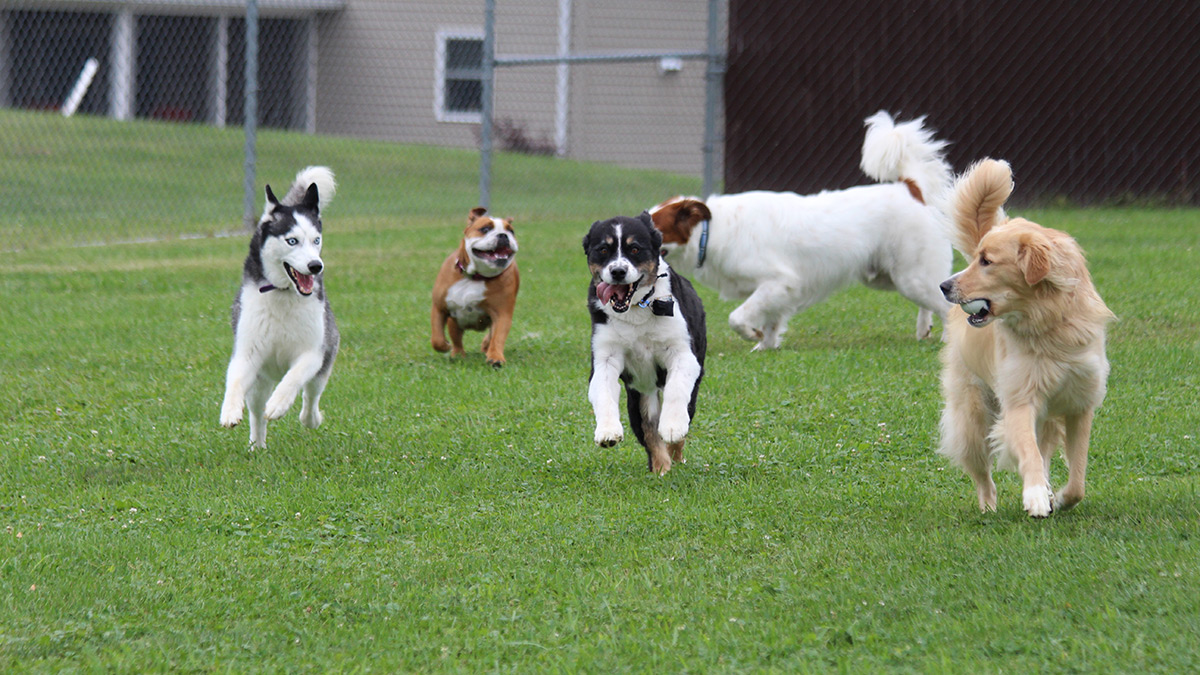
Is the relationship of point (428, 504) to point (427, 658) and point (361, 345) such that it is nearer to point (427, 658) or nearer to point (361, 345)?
point (427, 658)

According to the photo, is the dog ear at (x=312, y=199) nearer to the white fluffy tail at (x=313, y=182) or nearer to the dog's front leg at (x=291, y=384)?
the white fluffy tail at (x=313, y=182)

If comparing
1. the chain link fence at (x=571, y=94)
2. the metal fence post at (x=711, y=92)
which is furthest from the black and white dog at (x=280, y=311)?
the metal fence post at (x=711, y=92)

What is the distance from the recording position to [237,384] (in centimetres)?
606

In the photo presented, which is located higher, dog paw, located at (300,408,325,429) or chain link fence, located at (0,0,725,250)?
chain link fence, located at (0,0,725,250)

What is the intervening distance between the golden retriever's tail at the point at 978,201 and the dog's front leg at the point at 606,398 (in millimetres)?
1563

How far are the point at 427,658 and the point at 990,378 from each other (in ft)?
7.96

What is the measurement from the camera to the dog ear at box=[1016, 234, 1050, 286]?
4.42 metres

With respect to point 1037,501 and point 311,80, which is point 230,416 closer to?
point 1037,501

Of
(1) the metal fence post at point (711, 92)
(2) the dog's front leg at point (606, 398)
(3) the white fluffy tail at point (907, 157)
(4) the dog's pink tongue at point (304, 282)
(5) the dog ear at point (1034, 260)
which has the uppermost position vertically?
(1) the metal fence post at point (711, 92)

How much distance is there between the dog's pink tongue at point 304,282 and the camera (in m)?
6.08

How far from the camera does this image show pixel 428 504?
528 centimetres

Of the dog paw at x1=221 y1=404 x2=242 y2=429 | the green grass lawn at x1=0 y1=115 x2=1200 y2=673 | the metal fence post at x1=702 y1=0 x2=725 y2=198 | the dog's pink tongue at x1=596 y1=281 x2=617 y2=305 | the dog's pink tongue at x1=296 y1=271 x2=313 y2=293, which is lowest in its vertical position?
the green grass lawn at x1=0 y1=115 x2=1200 y2=673

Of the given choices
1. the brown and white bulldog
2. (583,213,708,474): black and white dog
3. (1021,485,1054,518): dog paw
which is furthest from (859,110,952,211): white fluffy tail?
(1021,485,1054,518): dog paw

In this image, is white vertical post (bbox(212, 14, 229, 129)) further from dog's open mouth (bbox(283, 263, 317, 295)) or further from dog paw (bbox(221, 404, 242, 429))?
dog paw (bbox(221, 404, 242, 429))
